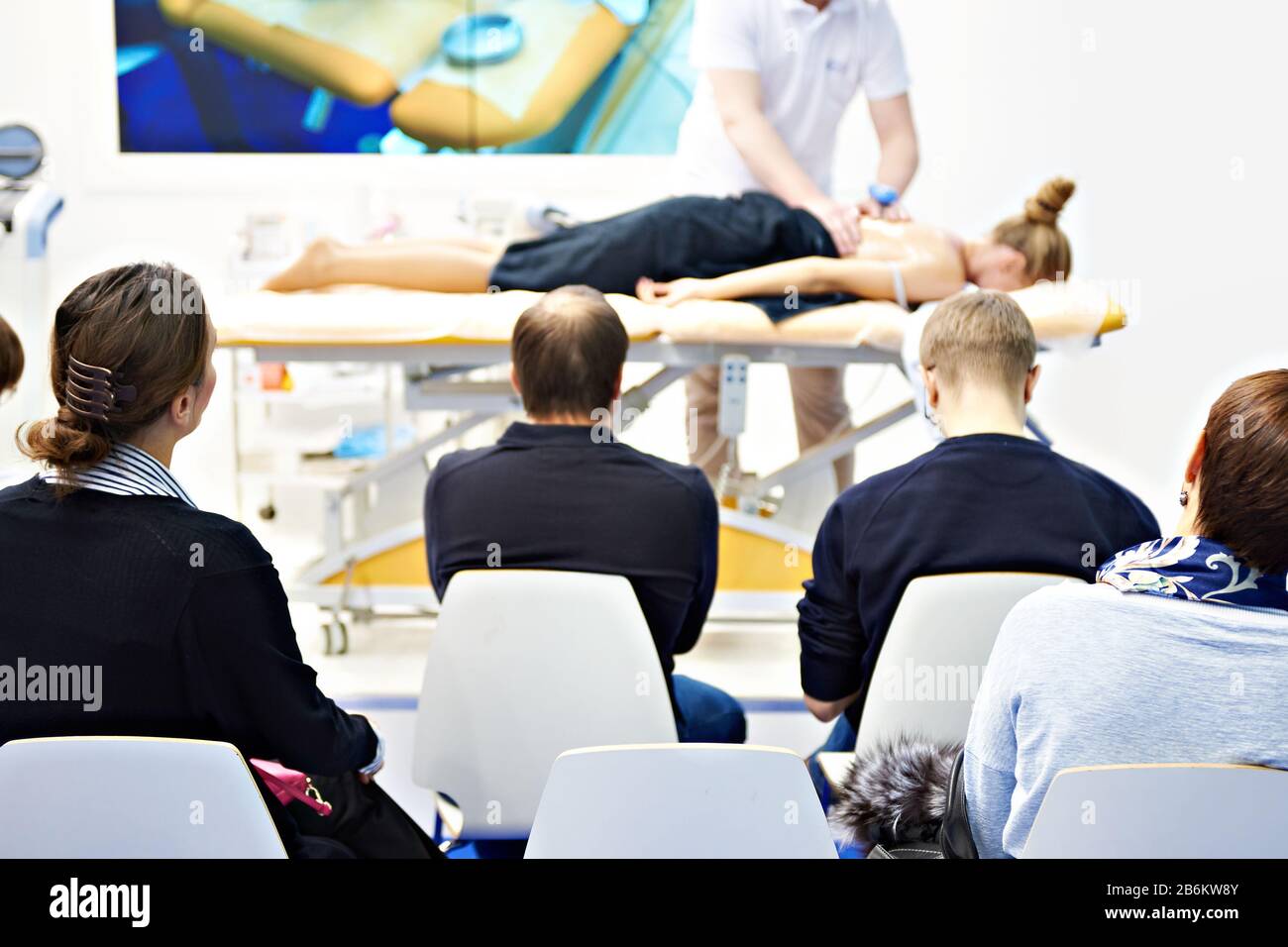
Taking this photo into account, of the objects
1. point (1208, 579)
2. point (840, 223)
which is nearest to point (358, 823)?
point (1208, 579)

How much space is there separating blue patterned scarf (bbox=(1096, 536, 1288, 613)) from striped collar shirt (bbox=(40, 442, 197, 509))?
33.6 inches

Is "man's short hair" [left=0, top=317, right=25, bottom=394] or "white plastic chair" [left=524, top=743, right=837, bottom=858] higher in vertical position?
"man's short hair" [left=0, top=317, right=25, bottom=394]

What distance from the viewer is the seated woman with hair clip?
1.09 m

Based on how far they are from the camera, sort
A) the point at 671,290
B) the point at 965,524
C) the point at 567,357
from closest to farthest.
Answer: the point at 965,524, the point at 567,357, the point at 671,290

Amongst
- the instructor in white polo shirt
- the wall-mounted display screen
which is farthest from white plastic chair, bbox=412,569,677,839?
the wall-mounted display screen

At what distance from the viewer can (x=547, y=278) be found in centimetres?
266

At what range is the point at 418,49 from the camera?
4.70 metres

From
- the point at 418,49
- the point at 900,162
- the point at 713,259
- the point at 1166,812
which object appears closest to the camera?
the point at 1166,812

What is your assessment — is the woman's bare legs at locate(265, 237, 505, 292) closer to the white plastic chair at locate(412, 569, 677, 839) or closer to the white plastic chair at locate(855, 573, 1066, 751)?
the white plastic chair at locate(412, 569, 677, 839)

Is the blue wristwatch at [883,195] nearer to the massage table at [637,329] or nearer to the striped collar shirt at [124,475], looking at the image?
the massage table at [637,329]

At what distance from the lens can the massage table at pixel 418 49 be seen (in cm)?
467

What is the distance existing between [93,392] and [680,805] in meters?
0.65

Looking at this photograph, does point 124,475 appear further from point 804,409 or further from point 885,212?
point 804,409

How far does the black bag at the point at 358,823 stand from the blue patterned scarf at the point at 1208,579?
30.8 inches
